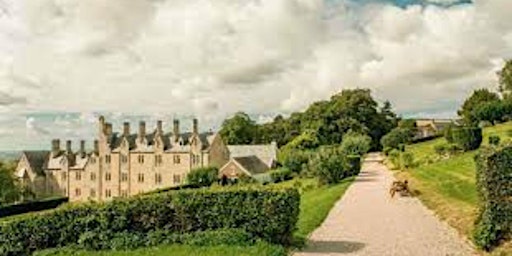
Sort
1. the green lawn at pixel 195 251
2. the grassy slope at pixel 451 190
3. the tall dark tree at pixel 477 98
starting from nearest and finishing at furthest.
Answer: the green lawn at pixel 195 251 < the grassy slope at pixel 451 190 < the tall dark tree at pixel 477 98

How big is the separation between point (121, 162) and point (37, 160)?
18.1 meters

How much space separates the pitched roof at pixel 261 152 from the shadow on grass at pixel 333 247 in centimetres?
5954

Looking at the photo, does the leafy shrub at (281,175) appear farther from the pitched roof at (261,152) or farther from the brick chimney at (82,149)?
the brick chimney at (82,149)

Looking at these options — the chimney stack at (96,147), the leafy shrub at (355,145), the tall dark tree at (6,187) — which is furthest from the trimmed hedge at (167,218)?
the chimney stack at (96,147)

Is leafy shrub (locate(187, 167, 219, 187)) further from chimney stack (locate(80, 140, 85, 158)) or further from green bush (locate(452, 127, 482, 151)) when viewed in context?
chimney stack (locate(80, 140, 85, 158))

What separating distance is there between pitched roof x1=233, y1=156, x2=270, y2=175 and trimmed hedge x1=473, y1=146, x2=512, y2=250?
56.4 meters

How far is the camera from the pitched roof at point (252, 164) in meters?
72.0

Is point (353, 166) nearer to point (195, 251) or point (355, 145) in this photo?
point (355, 145)

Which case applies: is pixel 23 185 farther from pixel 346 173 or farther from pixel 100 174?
pixel 346 173

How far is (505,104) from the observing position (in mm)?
77625

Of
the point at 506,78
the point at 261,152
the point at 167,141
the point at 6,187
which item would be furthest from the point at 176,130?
the point at 506,78

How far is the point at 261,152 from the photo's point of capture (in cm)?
7944

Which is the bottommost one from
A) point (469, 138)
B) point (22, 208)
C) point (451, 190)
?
point (22, 208)

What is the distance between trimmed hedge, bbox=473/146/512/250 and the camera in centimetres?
1509
